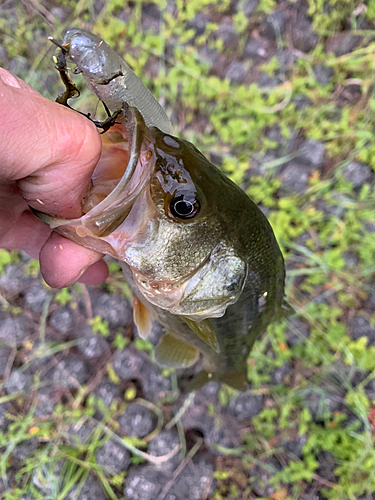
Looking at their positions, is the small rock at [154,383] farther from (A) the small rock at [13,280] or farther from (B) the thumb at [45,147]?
(B) the thumb at [45,147]

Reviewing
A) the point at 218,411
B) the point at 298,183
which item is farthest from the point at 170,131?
the point at 218,411

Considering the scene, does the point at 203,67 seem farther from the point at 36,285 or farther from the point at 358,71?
the point at 36,285

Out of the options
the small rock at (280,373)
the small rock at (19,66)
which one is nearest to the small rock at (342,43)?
the small rock at (19,66)

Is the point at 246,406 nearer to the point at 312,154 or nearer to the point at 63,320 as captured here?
the point at 63,320

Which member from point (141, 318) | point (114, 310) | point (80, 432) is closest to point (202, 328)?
point (141, 318)

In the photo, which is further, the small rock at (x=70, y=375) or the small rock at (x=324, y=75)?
the small rock at (x=324, y=75)

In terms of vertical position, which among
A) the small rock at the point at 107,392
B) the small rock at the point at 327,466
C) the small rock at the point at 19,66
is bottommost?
the small rock at the point at 107,392

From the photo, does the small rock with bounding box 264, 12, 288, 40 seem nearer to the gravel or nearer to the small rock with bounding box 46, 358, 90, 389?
the gravel
